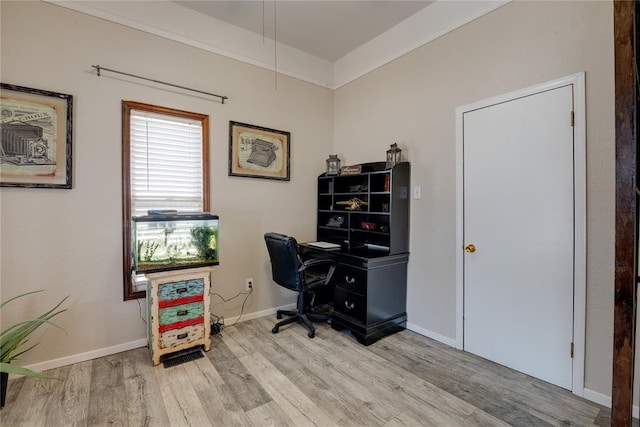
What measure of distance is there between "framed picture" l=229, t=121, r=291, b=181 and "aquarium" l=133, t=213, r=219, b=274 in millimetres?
793

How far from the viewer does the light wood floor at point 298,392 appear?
1.67m

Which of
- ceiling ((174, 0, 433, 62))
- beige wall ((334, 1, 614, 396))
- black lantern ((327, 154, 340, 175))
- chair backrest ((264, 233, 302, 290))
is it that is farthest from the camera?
black lantern ((327, 154, 340, 175))

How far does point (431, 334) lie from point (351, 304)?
0.79m

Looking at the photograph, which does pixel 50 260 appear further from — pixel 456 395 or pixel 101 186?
pixel 456 395

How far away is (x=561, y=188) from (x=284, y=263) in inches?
85.5

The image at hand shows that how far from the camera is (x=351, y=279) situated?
8.91 feet

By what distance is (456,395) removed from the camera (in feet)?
6.14

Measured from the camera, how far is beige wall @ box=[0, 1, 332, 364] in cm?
208

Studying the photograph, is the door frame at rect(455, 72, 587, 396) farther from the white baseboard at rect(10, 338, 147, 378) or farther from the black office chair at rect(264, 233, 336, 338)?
the white baseboard at rect(10, 338, 147, 378)

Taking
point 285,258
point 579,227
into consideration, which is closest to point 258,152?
point 285,258

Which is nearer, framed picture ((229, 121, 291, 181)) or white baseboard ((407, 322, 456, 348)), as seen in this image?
white baseboard ((407, 322, 456, 348))

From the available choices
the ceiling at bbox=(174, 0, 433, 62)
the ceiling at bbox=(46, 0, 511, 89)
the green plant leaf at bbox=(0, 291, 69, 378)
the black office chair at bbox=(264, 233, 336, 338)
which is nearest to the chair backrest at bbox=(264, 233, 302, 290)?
the black office chair at bbox=(264, 233, 336, 338)

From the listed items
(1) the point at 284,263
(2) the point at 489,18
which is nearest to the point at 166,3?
(1) the point at 284,263

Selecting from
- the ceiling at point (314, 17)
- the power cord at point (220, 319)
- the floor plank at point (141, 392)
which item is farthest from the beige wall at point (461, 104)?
the floor plank at point (141, 392)
